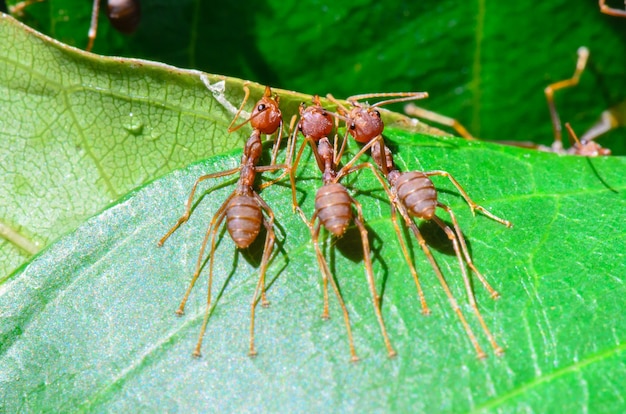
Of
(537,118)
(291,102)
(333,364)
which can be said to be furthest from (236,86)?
(537,118)

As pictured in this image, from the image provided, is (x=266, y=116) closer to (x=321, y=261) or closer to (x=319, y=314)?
(x=321, y=261)

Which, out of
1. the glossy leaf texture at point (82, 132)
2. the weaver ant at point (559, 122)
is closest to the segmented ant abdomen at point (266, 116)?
the glossy leaf texture at point (82, 132)

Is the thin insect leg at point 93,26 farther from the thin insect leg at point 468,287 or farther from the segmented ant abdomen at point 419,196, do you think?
the thin insect leg at point 468,287

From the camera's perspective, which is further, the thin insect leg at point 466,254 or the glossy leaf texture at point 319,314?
the thin insect leg at point 466,254

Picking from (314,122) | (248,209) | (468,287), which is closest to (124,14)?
(314,122)

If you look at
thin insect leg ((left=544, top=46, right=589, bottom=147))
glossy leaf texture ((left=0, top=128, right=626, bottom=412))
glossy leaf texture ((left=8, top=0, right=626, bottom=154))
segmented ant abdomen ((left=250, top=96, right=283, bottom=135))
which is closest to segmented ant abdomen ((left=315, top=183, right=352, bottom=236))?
glossy leaf texture ((left=0, top=128, right=626, bottom=412))

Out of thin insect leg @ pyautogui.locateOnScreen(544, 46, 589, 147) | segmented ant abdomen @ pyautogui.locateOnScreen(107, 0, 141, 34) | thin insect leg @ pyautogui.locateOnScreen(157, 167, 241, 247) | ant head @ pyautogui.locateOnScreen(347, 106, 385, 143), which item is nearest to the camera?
thin insect leg @ pyautogui.locateOnScreen(157, 167, 241, 247)

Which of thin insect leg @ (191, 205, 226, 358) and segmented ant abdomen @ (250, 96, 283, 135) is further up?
segmented ant abdomen @ (250, 96, 283, 135)

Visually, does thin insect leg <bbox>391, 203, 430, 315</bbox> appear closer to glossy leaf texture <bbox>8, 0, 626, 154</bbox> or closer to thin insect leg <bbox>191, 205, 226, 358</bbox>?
thin insect leg <bbox>191, 205, 226, 358</bbox>
